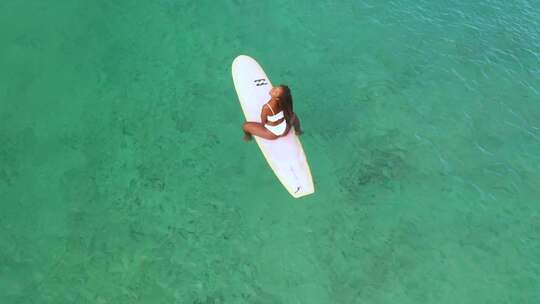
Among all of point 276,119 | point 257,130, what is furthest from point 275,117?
point 257,130

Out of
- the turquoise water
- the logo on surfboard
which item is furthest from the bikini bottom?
the logo on surfboard

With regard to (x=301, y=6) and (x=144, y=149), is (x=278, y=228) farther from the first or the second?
(x=301, y=6)

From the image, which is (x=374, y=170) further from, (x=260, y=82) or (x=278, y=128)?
(x=260, y=82)

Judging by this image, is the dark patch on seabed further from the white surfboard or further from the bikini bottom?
the bikini bottom

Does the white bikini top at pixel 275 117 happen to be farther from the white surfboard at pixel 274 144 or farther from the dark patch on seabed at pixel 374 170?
the dark patch on seabed at pixel 374 170

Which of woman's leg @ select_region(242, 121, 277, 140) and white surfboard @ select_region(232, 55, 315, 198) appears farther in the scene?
woman's leg @ select_region(242, 121, 277, 140)

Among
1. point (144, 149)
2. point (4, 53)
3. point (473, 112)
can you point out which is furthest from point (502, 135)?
point (4, 53)

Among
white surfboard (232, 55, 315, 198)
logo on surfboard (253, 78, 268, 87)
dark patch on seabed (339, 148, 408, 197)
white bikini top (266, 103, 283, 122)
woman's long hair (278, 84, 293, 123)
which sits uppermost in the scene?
woman's long hair (278, 84, 293, 123)
